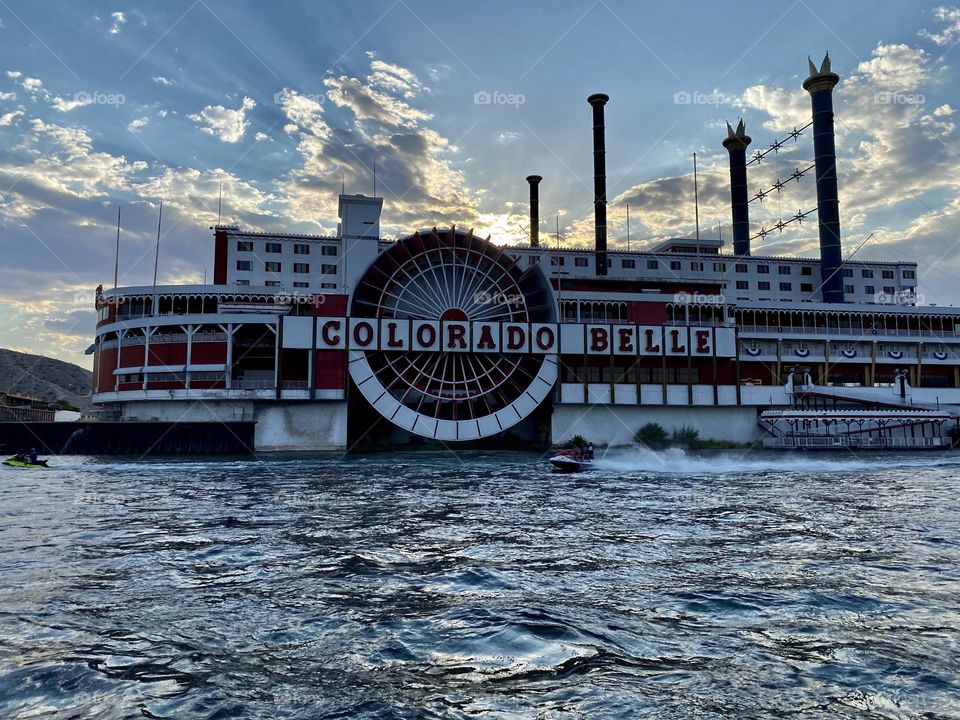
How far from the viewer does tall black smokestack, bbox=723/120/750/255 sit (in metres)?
95.6

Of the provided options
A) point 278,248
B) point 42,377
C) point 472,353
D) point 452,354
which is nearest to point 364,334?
point 452,354

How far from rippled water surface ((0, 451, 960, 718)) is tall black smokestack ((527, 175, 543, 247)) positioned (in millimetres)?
74530

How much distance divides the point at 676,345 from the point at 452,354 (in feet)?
70.3

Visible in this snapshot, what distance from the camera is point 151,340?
5350 centimetres

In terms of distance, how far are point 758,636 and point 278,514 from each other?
15.9m

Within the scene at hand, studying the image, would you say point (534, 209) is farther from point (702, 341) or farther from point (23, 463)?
point (23, 463)

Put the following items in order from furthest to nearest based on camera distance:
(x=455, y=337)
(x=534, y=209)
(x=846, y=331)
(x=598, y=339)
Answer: (x=534, y=209) < (x=846, y=331) < (x=598, y=339) < (x=455, y=337)

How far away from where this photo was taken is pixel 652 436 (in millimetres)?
58531

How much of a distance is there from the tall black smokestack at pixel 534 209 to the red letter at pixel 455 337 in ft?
133

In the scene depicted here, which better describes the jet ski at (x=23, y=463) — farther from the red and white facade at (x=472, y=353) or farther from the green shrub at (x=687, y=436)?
the green shrub at (x=687, y=436)

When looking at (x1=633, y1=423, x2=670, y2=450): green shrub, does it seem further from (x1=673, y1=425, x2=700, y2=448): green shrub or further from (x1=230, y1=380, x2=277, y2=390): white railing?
(x1=230, y1=380, x2=277, y2=390): white railing

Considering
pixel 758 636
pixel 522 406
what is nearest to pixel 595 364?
pixel 522 406

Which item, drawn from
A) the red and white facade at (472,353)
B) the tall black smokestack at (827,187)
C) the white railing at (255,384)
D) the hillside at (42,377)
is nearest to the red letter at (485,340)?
the red and white facade at (472,353)

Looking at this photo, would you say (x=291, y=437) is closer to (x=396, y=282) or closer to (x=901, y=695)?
(x=396, y=282)
